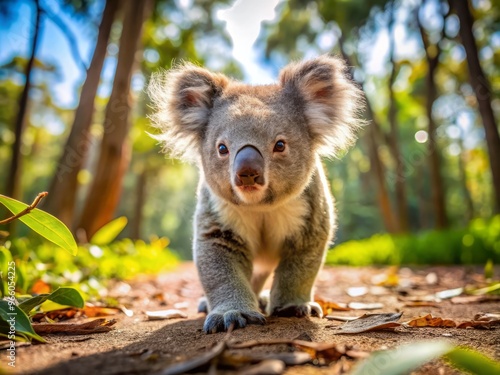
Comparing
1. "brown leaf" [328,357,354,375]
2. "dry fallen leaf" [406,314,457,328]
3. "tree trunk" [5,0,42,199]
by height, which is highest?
"tree trunk" [5,0,42,199]

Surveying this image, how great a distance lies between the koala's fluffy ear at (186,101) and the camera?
3.22 m

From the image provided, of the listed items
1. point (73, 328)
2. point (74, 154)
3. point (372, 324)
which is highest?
point (74, 154)

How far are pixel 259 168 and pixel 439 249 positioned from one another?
23.5 feet

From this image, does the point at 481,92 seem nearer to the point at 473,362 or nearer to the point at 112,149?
the point at 112,149

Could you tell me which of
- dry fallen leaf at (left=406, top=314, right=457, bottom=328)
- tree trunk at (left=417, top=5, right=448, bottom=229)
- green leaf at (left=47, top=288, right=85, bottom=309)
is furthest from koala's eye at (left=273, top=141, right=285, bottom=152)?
tree trunk at (left=417, top=5, right=448, bottom=229)

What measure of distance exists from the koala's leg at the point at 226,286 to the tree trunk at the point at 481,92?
275 inches

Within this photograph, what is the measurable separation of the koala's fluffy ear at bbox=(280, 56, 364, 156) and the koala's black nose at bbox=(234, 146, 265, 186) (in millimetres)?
785

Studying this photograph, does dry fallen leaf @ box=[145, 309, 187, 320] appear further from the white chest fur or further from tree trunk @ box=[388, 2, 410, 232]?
tree trunk @ box=[388, 2, 410, 232]

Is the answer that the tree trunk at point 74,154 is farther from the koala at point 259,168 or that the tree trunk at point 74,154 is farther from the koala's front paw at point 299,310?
the koala's front paw at point 299,310

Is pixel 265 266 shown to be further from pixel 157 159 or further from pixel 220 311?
pixel 157 159

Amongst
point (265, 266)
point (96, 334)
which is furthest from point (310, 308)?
point (96, 334)

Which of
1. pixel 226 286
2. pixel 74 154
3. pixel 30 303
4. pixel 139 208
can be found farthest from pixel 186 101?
pixel 139 208

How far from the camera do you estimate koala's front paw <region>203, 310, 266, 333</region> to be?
2209 mm

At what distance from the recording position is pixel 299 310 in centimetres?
274
